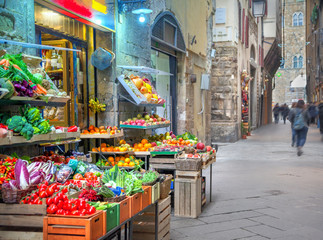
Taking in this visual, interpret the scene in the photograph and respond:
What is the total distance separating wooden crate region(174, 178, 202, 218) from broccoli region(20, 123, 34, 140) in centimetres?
230

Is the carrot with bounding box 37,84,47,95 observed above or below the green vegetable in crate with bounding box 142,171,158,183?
above

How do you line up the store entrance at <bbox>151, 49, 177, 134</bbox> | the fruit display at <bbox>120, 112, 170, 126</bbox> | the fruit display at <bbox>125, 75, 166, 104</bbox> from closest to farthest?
the fruit display at <bbox>125, 75, 166, 104</bbox> → the fruit display at <bbox>120, 112, 170, 126</bbox> → the store entrance at <bbox>151, 49, 177, 134</bbox>

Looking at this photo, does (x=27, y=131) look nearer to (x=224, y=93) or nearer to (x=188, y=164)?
(x=188, y=164)

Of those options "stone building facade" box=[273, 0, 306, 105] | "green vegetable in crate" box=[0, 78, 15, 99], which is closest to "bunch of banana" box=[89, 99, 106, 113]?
"green vegetable in crate" box=[0, 78, 15, 99]

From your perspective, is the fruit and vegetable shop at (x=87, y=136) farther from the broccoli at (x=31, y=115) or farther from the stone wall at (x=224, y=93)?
the stone wall at (x=224, y=93)

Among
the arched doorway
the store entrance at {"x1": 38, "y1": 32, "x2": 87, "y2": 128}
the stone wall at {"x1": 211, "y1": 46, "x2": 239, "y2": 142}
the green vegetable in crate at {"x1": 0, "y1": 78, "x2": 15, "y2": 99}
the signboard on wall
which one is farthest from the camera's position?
the stone wall at {"x1": 211, "y1": 46, "x2": 239, "y2": 142}

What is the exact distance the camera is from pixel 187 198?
546cm

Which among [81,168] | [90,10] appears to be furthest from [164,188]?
[90,10]

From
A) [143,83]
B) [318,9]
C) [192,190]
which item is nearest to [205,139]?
[143,83]

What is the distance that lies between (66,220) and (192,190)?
9.52ft

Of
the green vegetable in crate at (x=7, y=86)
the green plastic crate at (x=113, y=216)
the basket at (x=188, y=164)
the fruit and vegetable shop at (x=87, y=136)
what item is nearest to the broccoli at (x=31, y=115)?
the fruit and vegetable shop at (x=87, y=136)

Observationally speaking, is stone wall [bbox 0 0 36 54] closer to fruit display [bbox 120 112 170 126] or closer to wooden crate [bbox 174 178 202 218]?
wooden crate [bbox 174 178 202 218]

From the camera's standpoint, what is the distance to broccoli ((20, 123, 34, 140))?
3.73m

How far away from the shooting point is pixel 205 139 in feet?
44.3
